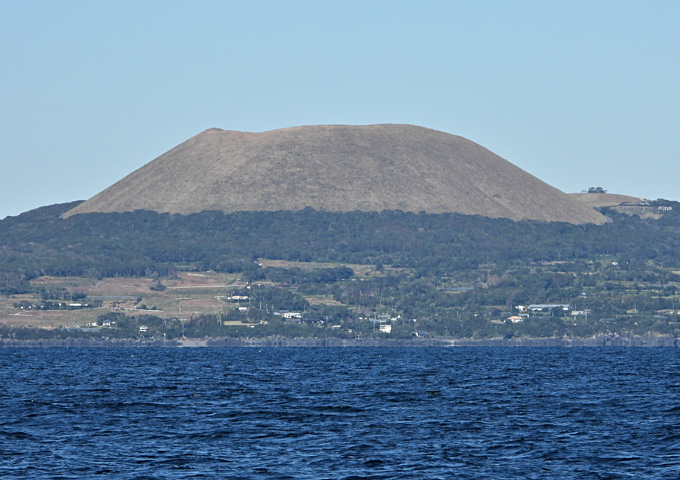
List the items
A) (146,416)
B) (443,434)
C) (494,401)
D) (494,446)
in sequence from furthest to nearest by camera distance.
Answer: (494,401)
(146,416)
(443,434)
(494,446)

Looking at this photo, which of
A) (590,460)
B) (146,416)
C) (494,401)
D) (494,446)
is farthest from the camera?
(494,401)

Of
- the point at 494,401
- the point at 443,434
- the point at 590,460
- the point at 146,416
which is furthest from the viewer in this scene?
the point at 494,401

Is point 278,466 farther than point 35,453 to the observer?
No

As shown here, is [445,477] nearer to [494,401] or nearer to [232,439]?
[232,439]

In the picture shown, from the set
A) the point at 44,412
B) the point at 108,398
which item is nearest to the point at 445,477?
the point at 44,412

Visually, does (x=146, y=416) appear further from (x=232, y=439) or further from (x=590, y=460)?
(x=590, y=460)

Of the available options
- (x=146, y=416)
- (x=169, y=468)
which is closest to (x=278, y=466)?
(x=169, y=468)
